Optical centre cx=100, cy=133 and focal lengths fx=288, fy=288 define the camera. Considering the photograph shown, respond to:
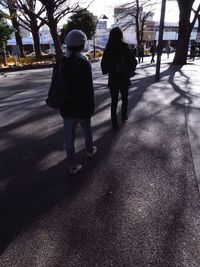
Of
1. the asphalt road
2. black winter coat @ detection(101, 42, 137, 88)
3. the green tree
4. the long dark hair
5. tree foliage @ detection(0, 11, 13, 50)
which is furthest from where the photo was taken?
the green tree

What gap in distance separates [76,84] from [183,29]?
694 inches

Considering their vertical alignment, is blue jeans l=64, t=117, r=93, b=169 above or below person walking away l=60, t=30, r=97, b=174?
below

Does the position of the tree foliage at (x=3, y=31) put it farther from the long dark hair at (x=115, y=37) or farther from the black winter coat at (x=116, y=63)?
the long dark hair at (x=115, y=37)

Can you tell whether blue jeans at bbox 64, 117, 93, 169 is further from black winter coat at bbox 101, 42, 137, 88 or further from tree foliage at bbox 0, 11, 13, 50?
tree foliage at bbox 0, 11, 13, 50

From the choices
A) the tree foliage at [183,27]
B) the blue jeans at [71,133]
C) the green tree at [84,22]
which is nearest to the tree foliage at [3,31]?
the tree foliage at [183,27]

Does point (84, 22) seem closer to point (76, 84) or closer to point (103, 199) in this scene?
point (76, 84)

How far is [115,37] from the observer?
4.77 meters

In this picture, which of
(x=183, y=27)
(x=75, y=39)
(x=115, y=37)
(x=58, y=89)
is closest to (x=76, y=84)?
(x=58, y=89)

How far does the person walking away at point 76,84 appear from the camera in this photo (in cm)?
330

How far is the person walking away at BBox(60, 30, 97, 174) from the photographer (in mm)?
3301

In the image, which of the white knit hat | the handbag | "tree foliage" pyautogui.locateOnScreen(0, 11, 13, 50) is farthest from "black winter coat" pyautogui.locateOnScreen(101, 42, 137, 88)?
"tree foliage" pyautogui.locateOnScreen(0, 11, 13, 50)

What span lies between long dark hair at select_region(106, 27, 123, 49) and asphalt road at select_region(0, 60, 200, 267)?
1.60m

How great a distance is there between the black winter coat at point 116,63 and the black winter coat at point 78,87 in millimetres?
1614

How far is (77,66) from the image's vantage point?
10.8ft
